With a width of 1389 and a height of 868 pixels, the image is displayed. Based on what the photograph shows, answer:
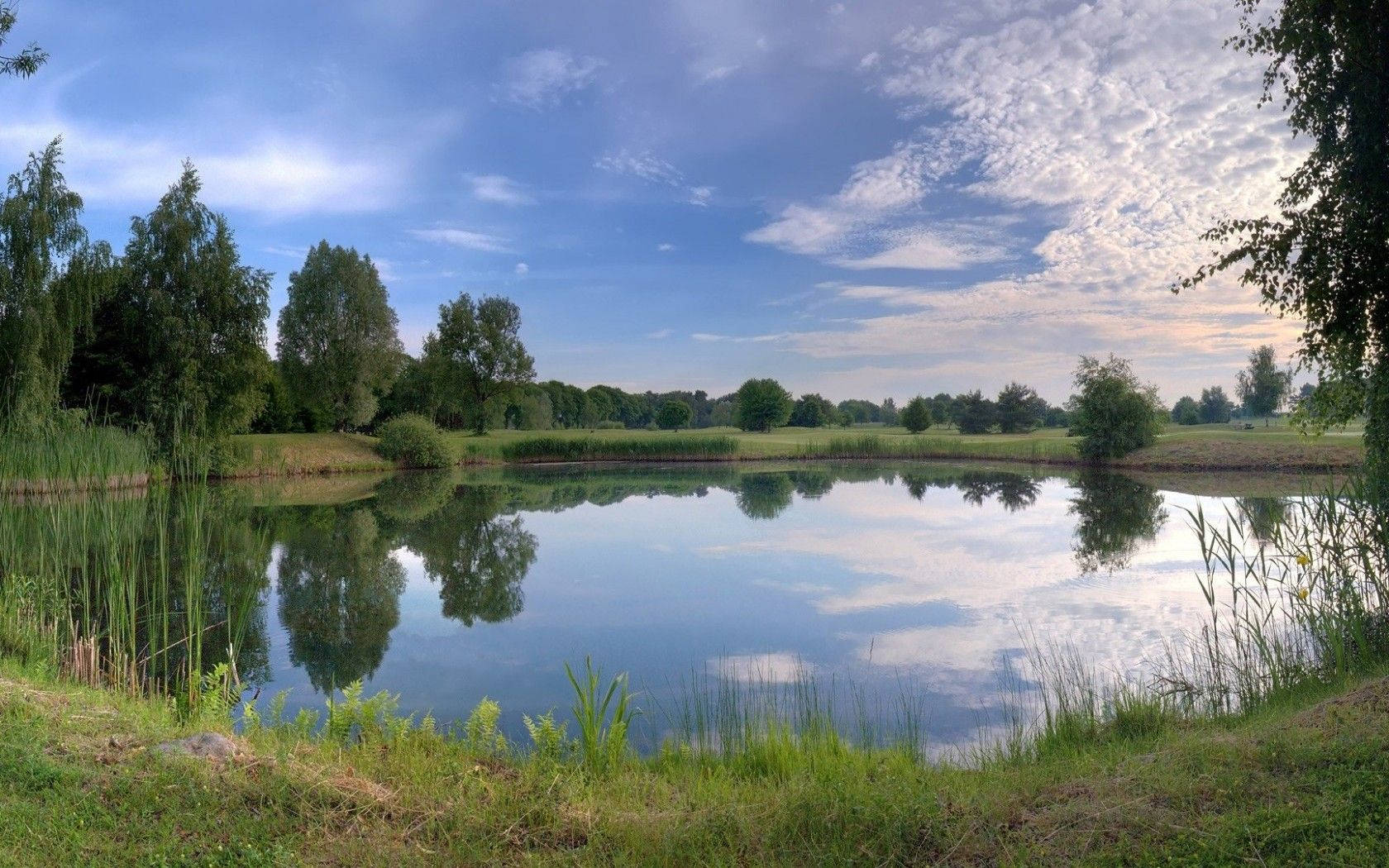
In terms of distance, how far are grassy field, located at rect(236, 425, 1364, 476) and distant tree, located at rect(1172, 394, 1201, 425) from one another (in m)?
15.1

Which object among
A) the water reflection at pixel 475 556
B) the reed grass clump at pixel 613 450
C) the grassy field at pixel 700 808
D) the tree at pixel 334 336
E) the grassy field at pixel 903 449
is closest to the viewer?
the grassy field at pixel 700 808

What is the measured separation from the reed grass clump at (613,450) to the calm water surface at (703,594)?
2160cm

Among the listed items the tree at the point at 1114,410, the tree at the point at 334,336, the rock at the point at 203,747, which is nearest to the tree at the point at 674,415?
the tree at the point at 334,336

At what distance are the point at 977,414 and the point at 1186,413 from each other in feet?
61.9

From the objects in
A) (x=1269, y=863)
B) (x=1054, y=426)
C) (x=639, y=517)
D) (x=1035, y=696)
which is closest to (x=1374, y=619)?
(x=1035, y=696)

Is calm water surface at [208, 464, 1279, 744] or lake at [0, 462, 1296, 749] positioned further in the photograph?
calm water surface at [208, 464, 1279, 744]

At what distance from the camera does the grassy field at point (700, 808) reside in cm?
317

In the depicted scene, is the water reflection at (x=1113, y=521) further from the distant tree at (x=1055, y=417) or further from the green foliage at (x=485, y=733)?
the distant tree at (x=1055, y=417)

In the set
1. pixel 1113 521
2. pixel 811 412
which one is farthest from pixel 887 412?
pixel 1113 521

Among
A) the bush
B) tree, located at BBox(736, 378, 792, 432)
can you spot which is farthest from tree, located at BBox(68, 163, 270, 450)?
tree, located at BBox(736, 378, 792, 432)

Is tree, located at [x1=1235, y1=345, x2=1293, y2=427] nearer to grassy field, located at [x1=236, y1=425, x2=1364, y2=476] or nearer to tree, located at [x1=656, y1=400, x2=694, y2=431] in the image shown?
grassy field, located at [x1=236, y1=425, x2=1364, y2=476]

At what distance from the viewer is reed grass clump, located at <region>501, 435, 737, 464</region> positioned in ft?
148

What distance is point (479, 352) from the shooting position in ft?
159

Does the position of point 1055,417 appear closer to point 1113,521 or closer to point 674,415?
point 674,415
